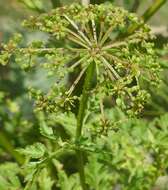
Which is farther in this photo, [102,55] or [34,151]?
[34,151]

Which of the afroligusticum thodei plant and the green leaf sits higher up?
the afroligusticum thodei plant

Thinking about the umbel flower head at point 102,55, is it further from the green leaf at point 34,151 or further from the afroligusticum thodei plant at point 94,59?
the green leaf at point 34,151

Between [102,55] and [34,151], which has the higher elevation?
[102,55]

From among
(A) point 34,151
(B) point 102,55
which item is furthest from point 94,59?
(A) point 34,151

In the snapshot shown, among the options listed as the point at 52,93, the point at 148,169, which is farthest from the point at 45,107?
the point at 148,169

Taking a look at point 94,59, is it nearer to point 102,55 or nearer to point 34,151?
point 102,55

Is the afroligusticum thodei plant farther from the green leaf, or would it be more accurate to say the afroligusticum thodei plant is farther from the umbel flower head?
the green leaf

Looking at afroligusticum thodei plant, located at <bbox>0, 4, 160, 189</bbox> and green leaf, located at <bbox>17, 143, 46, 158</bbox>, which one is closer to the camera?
afroligusticum thodei plant, located at <bbox>0, 4, 160, 189</bbox>

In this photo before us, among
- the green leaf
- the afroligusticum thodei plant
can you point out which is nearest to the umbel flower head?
the afroligusticum thodei plant

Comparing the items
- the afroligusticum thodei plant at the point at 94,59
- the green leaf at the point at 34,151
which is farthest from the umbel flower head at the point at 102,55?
the green leaf at the point at 34,151

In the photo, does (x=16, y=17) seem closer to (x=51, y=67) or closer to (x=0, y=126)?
(x=0, y=126)

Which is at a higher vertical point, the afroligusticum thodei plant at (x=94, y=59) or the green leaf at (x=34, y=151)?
the afroligusticum thodei plant at (x=94, y=59)

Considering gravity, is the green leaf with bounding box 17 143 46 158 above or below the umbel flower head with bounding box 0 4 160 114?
below
